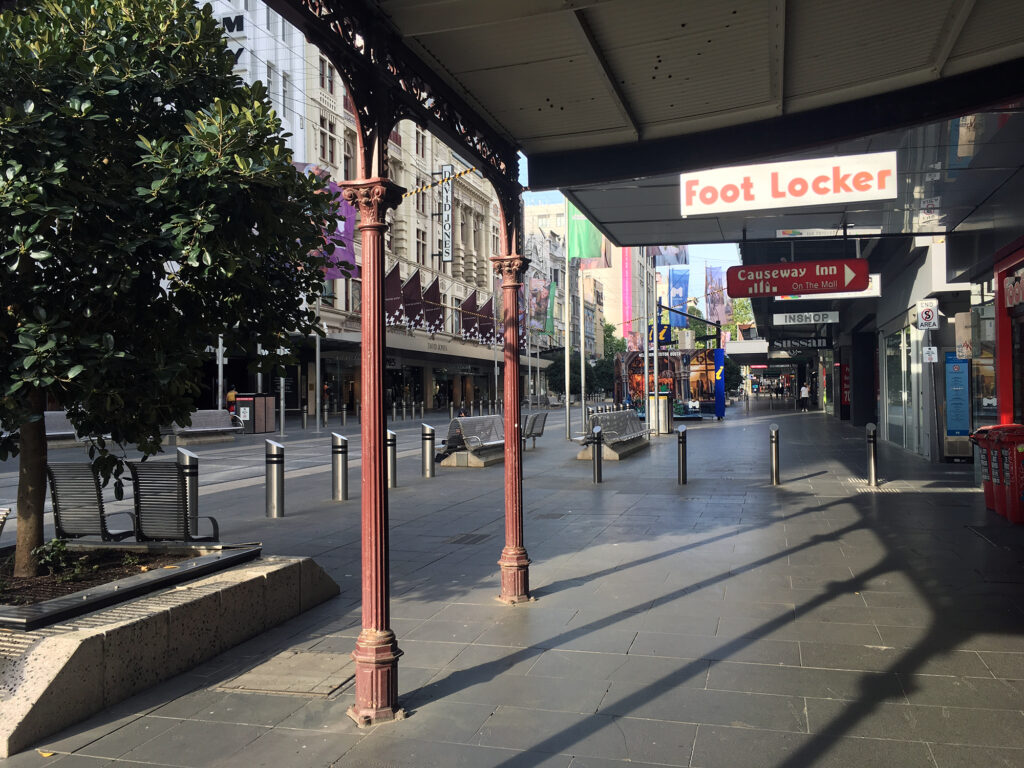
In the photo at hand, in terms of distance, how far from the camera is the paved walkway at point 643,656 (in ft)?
12.5

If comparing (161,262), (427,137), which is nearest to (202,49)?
(161,262)

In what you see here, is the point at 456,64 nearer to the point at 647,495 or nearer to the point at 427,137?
the point at 647,495

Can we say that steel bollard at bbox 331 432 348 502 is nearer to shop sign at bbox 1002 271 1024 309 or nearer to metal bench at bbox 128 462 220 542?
metal bench at bbox 128 462 220 542

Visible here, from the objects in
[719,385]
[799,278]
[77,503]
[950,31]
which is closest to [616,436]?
[799,278]

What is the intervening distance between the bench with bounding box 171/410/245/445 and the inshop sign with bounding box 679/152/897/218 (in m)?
20.0

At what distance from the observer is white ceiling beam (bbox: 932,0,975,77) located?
183 inches

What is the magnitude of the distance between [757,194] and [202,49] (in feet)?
16.8

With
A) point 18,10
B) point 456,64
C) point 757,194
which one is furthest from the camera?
point 757,194

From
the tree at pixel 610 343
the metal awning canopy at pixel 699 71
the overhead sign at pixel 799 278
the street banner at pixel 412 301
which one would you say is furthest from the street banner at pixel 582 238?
the tree at pixel 610 343

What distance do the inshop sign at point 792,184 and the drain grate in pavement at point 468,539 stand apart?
410 cm

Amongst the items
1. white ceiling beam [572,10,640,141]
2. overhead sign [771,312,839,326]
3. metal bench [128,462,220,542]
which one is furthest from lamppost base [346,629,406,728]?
overhead sign [771,312,839,326]

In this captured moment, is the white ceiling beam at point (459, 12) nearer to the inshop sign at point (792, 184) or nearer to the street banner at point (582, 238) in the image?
the inshop sign at point (792, 184)

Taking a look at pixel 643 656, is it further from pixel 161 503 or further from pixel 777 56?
pixel 161 503

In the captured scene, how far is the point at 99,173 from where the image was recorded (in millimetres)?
4996
